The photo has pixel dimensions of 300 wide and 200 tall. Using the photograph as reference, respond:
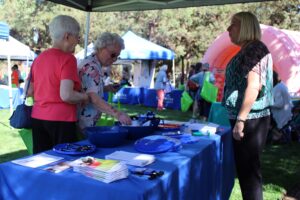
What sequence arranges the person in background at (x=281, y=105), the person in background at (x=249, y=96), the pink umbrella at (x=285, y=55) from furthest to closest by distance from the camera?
the pink umbrella at (x=285, y=55)
the person in background at (x=281, y=105)
the person in background at (x=249, y=96)

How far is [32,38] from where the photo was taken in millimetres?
31703

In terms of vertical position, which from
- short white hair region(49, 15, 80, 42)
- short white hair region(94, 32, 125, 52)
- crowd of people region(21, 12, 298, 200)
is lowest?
crowd of people region(21, 12, 298, 200)

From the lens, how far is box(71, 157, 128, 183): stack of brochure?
1534mm

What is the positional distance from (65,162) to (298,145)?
558cm

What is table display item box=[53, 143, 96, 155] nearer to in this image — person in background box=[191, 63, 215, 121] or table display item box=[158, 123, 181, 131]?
table display item box=[158, 123, 181, 131]

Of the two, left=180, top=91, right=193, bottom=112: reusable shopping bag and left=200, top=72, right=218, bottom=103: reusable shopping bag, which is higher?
left=200, top=72, right=218, bottom=103: reusable shopping bag

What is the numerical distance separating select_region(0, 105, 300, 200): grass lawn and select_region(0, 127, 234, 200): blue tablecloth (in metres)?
1.64

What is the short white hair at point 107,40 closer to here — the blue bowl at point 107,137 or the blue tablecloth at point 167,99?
the blue bowl at point 107,137

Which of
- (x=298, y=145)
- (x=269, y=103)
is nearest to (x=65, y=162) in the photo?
(x=269, y=103)

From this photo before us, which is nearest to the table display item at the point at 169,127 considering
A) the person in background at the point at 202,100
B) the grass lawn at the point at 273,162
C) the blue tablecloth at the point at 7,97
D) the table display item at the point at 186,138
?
the table display item at the point at 186,138

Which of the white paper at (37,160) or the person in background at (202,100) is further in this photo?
the person in background at (202,100)

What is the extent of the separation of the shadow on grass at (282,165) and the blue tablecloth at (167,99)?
17.2 ft

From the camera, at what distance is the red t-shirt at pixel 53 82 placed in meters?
2.35

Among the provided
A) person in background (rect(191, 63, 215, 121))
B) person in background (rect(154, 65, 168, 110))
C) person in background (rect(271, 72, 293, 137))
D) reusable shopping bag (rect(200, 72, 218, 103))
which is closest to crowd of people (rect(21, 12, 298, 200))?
person in background (rect(271, 72, 293, 137))
